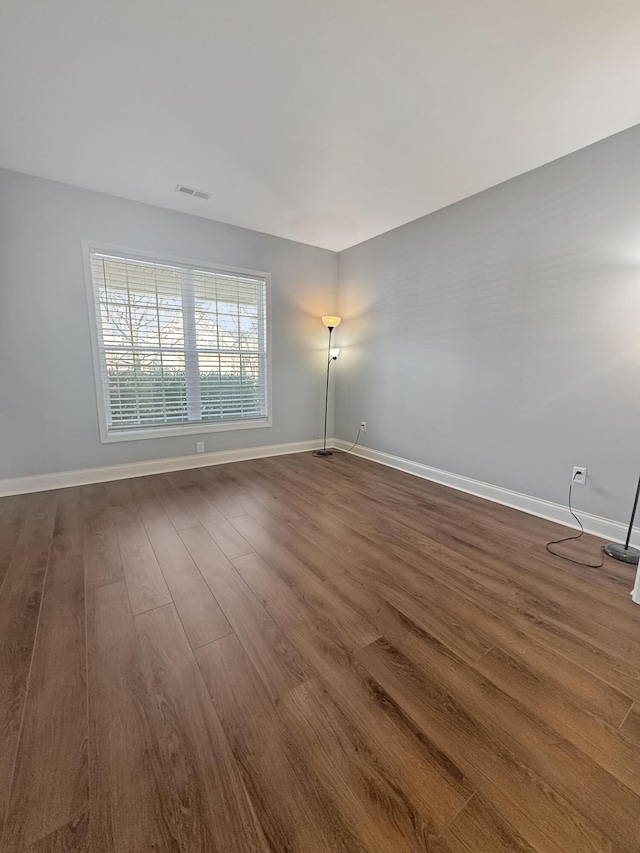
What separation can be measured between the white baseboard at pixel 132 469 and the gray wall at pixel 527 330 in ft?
5.25

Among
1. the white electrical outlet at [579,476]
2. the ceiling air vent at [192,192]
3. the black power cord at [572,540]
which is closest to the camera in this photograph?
the black power cord at [572,540]

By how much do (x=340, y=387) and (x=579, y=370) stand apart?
2813mm

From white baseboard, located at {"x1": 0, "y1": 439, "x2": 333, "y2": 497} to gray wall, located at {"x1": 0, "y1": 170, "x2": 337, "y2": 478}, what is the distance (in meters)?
0.07

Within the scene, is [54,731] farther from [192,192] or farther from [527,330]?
[192,192]

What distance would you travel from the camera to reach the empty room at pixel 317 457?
3.13 ft

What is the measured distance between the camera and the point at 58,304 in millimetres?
2947

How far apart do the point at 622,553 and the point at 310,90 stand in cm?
332

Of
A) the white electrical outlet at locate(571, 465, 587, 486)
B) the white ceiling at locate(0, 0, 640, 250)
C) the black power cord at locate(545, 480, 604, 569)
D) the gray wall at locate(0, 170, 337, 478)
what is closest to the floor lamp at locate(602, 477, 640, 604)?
the black power cord at locate(545, 480, 604, 569)

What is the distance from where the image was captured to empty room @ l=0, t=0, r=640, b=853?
0.96m

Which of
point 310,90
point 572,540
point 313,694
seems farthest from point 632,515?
point 310,90

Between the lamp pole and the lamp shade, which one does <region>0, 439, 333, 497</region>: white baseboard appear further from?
the lamp pole

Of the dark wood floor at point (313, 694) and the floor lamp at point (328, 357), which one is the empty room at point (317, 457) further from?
the floor lamp at point (328, 357)

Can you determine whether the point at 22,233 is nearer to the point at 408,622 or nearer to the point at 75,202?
the point at 75,202

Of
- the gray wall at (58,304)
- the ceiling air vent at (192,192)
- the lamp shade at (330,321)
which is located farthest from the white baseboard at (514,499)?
the ceiling air vent at (192,192)
